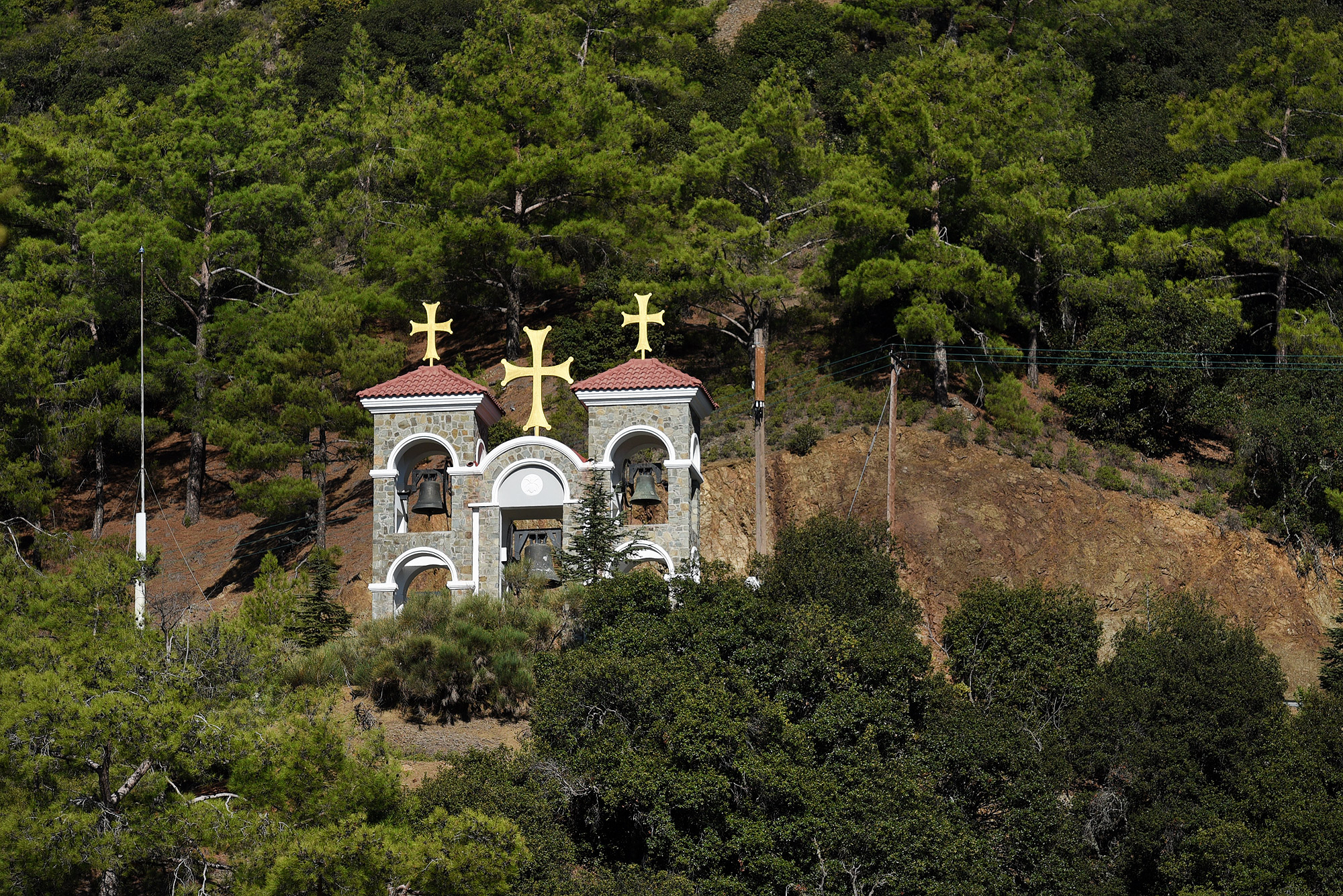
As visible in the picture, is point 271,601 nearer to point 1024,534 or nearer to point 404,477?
point 404,477

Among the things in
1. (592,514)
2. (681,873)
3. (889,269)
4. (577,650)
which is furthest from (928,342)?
(681,873)

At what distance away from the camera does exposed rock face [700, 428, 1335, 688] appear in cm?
3672

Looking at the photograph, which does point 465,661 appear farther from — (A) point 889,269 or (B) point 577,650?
(A) point 889,269

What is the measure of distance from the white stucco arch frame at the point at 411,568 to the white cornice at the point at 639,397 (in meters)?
4.01

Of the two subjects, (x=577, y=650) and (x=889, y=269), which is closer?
(x=577, y=650)

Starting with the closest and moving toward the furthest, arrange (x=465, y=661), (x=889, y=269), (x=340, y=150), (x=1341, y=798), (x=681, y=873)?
(x=681, y=873) → (x=1341, y=798) → (x=465, y=661) → (x=889, y=269) → (x=340, y=150)

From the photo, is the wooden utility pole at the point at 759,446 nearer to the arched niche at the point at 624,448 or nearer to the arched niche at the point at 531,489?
the arched niche at the point at 624,448

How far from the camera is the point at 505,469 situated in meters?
28.7

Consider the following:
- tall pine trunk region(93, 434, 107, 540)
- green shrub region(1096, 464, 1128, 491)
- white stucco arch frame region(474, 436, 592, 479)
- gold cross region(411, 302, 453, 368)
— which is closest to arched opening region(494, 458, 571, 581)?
white stucco arch frame region(474, 436, 592, 479)

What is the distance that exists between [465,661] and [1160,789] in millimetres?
11860

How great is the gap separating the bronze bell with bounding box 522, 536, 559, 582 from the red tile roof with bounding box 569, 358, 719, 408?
311cm

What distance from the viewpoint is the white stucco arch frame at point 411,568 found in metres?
28.7

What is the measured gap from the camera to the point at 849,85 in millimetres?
62188

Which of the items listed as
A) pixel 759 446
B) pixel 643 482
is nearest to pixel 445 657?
pixel 643 482
